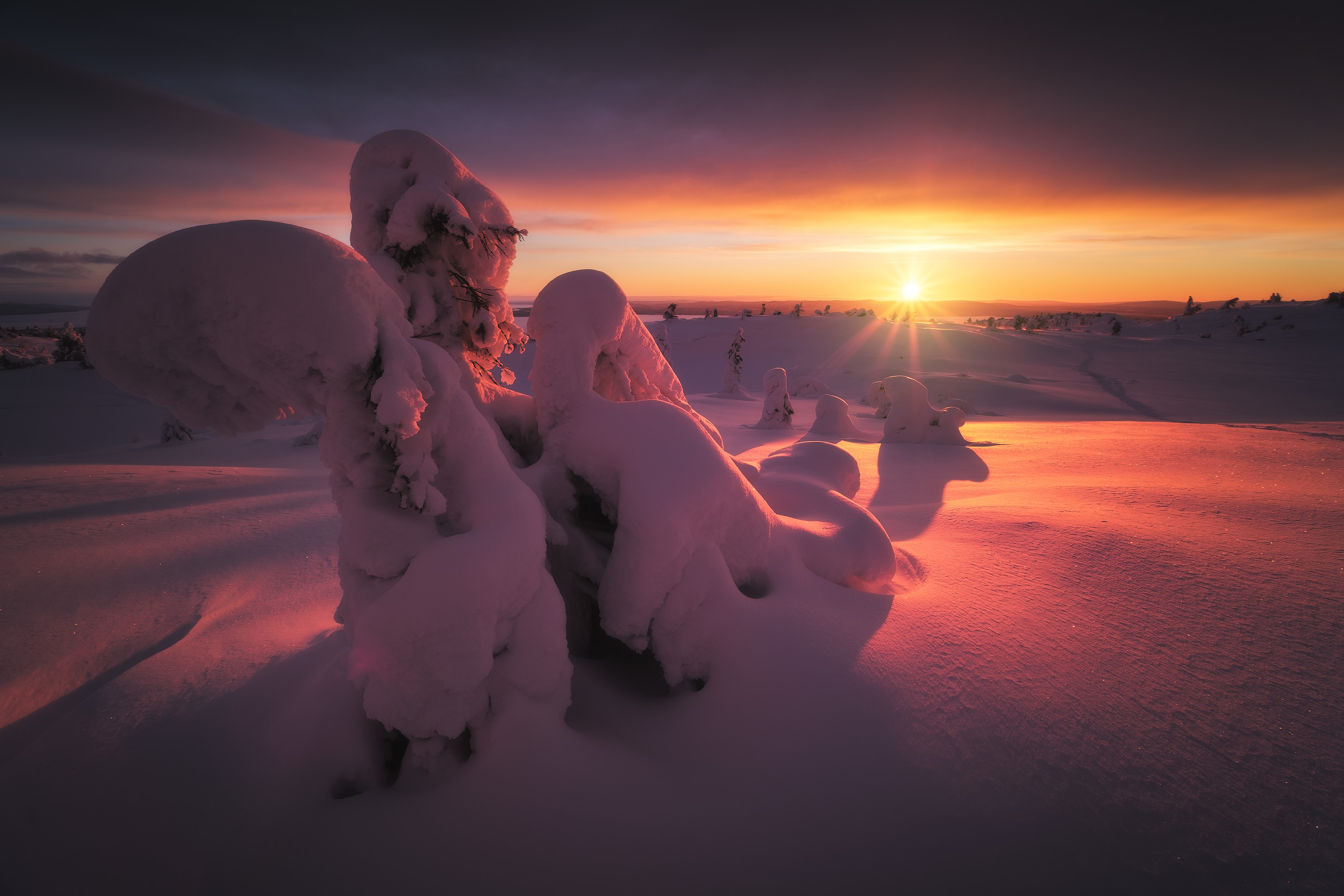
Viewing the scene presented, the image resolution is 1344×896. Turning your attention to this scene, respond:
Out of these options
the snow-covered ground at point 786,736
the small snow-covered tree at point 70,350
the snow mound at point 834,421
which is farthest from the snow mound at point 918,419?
the small snow-covered tree at point 70,350

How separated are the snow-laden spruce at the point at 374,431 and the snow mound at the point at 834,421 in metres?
13.7

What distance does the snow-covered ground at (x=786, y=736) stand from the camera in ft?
7.22

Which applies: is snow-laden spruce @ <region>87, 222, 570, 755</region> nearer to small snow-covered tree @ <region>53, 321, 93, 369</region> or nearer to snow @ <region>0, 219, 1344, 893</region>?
snow @ <region>0, 219, 1344, 893</region>

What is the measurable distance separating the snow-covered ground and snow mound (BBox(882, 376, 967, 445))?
7.14 m

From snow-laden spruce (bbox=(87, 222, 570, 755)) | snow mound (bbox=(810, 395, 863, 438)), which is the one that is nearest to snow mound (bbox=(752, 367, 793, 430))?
snow mound (bbox=(810, 395, 863, 438))

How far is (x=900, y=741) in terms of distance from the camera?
2635mm

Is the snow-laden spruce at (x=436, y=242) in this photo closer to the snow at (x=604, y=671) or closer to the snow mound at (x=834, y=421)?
the snow at (x=604, y=671)

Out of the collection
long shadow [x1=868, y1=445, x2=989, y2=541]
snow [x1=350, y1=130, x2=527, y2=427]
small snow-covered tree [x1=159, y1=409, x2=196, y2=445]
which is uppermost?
snow [x1=350, y1=130, x2=527, y2=427]

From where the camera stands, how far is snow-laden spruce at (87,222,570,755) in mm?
2301

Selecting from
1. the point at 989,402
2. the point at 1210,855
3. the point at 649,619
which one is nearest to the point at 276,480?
the point at 649,619

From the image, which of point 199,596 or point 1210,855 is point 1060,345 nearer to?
point 1210,855

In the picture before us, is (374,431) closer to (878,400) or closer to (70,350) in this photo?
(878,400)

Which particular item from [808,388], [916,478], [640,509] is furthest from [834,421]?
[640,509]

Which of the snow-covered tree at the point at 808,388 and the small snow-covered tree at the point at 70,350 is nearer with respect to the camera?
the small snow-covered tree at the point at 70,350
